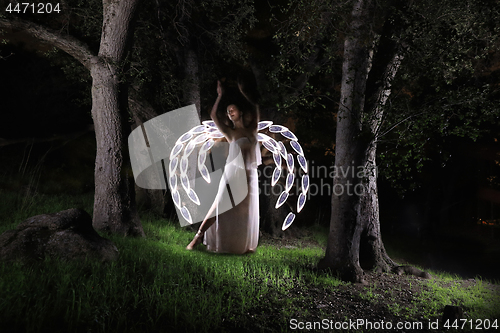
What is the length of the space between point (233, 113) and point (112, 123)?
2.75 metres

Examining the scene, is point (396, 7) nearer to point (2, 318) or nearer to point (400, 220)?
point (2, 318)

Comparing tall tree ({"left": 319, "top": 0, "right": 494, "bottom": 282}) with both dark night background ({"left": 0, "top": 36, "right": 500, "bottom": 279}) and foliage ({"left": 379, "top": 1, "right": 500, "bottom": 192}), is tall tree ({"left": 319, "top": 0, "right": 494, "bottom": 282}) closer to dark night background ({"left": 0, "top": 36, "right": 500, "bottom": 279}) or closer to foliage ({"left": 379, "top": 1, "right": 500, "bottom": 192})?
foliage ({"left": 379, "top": 1, "right": 500, "bottom": 192})

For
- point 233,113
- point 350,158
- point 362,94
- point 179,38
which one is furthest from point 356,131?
point 179,38

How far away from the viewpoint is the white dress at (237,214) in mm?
7766

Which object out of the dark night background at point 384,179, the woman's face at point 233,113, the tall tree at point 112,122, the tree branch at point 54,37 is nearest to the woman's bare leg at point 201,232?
the tall tree at point 112,122

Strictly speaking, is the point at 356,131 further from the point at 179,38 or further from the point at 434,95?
the point at 179,38

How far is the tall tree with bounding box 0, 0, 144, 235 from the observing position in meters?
7.63

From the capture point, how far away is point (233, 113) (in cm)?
786

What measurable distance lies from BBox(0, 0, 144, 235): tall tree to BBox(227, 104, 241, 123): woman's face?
96.2 inches

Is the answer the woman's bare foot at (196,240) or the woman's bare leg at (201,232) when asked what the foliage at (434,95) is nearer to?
the woman's bare leg at (201,232)

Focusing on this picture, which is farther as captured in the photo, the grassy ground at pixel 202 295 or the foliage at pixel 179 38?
the foliage at pixel 179 38

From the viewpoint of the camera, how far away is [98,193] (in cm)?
771

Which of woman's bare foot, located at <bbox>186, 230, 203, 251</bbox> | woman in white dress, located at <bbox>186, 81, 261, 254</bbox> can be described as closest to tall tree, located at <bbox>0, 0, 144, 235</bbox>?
woman's bare foot, located at <bbox>186, 230, 203, 251</bbox>

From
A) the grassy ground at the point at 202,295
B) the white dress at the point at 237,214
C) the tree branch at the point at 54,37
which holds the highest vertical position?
the tree branch at the point at 54,37
